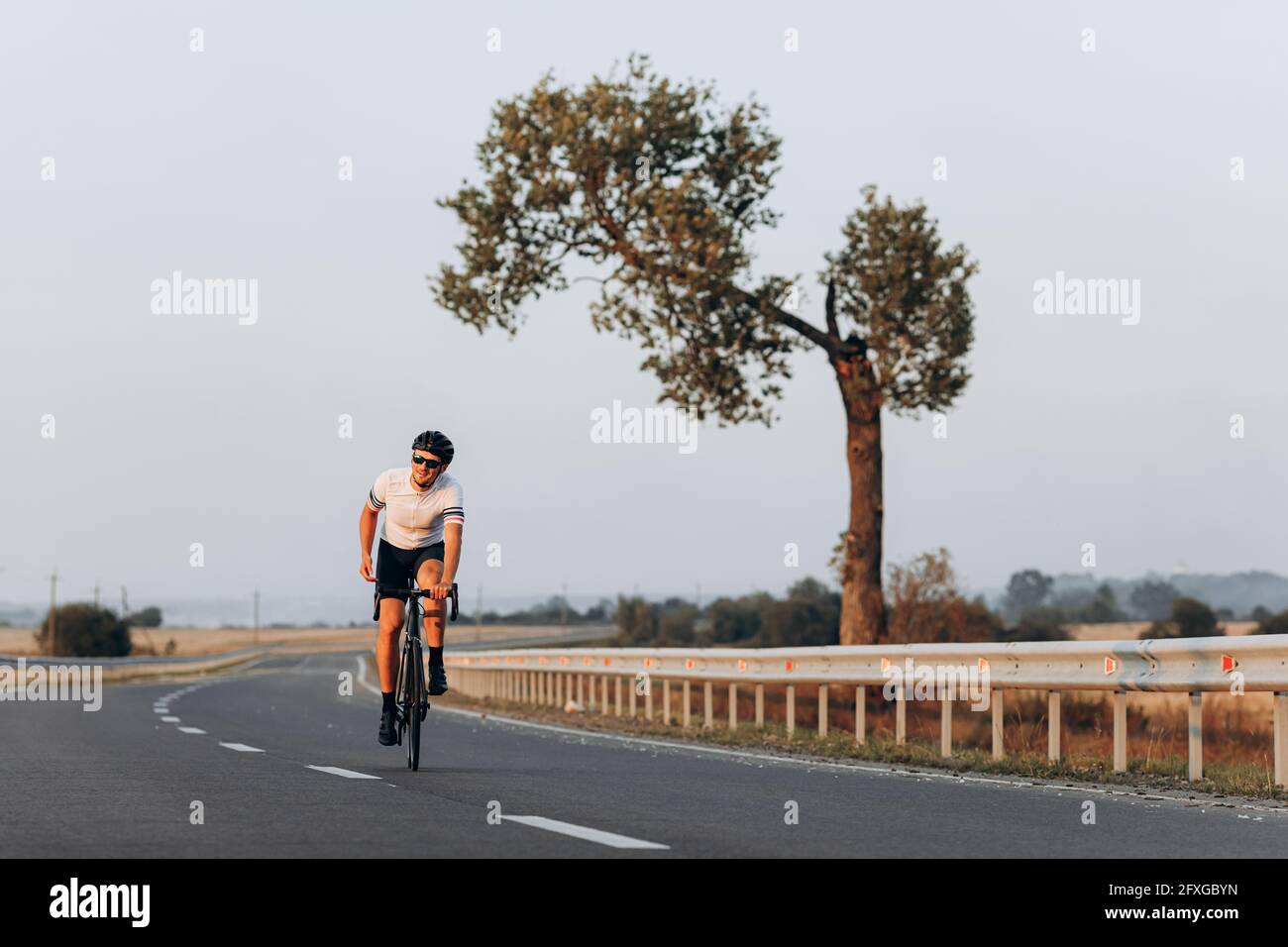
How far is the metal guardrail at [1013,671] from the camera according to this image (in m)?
12.2

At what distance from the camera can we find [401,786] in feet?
37.7

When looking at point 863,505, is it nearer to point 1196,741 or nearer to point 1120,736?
point 1120,736

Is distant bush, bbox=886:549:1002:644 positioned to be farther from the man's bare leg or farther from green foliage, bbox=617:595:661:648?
green foliage, bbox=617:595:661:648

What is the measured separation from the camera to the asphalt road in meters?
8.32

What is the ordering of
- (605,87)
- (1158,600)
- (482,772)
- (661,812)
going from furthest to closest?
(1158,600) → (605,87) → (482,772) → (661,812)

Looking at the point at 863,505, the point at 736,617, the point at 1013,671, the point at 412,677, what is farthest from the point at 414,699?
the point at 736,617

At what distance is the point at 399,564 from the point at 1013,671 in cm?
488

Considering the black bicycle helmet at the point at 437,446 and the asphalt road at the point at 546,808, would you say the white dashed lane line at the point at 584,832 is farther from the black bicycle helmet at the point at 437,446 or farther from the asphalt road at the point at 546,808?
Answer: the black bicycle helmet at the point at 437,446

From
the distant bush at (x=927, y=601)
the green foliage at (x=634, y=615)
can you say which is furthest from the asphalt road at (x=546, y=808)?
the green foliage at (x=634, y=615)

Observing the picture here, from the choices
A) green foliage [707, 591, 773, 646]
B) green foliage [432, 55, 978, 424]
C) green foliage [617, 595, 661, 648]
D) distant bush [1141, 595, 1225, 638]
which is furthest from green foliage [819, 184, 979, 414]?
green foliage [617, 595, 661, 648]

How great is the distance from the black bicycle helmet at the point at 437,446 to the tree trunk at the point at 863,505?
18.2m
